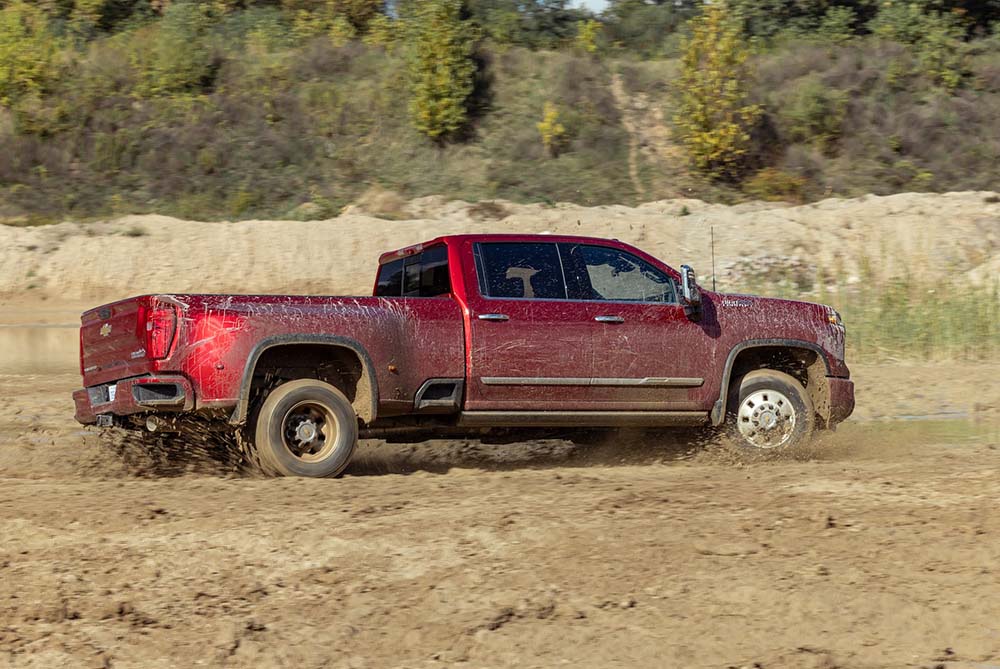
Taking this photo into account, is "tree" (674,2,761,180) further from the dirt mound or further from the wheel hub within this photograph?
the wheel hub

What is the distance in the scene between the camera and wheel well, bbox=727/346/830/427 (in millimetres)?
10281

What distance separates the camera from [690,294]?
31.2ft

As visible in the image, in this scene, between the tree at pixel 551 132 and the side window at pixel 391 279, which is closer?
the side window at pixel 391 279

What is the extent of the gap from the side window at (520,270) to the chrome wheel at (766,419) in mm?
1752

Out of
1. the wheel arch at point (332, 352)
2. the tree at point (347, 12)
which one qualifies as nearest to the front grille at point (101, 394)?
the wheel arch at point (332, 352)

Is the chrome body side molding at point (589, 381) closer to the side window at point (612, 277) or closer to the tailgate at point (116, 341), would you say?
the side window at point (612, 277)

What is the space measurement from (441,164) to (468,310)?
83.8 feet

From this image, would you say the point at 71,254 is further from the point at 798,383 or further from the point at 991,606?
the point at 991,606

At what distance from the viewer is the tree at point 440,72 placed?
3469 cm

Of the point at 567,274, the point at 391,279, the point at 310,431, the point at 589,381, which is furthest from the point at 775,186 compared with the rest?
the point at 310,431

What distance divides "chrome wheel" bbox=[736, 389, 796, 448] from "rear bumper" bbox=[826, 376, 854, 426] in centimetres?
38

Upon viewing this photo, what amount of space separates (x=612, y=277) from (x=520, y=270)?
2.43 ft

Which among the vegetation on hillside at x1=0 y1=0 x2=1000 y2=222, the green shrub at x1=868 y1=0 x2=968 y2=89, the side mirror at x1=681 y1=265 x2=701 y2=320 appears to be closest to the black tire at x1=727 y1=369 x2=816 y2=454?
the side mirror at x1=681 y1=265 x2=701 y2=320

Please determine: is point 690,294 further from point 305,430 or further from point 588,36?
point 588,36
